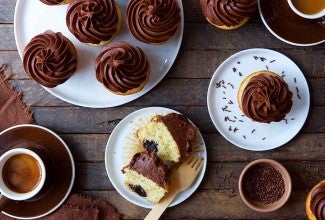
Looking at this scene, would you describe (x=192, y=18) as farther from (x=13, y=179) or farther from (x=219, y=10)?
(x=13, y=179)

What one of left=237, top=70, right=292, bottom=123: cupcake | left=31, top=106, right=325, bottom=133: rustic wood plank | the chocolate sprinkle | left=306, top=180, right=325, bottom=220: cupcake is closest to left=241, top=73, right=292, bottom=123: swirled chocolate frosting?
left=237, top=70, right=292, bottom=123: cupcake

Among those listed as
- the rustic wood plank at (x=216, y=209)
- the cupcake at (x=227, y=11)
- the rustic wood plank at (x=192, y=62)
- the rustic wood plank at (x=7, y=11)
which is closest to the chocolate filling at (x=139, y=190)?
the rustic wood plank at (x=216, y=209)

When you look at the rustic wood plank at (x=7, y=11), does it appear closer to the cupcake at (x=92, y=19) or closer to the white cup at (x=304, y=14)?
the cupcake at (x=92, y=19)

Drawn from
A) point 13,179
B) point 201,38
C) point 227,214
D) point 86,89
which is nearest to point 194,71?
point 201,38

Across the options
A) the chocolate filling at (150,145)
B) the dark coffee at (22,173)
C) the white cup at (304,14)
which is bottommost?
the dark coffee at (22,173)

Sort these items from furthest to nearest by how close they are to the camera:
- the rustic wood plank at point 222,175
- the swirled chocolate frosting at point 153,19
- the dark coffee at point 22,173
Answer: the rustic wood plank at point 222,175 → the dark coffee at point 22,173 → the swirled chocolate frosting at point 153,19

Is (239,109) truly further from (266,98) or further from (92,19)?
(92,19)
